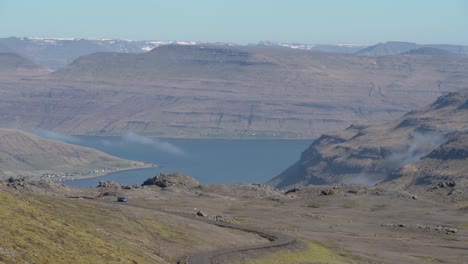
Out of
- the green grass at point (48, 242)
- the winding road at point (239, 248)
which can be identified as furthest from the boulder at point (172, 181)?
the green grass at point (48, 242)

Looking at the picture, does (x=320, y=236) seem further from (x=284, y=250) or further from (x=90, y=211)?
(x=90, y=211)

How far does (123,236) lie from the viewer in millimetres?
88688

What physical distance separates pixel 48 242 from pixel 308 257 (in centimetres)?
3739

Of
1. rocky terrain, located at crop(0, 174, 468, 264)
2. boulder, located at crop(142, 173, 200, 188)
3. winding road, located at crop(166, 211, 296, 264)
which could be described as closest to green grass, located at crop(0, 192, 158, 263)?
rocky terrain, located at crop(0, 174, 468, 264)

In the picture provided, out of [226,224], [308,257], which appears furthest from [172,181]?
[308,257]

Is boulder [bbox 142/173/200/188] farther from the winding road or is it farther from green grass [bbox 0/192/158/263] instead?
green grass [bbox 0/192/158/263]

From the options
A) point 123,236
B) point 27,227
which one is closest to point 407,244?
point 123,236

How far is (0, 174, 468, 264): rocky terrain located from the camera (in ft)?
235

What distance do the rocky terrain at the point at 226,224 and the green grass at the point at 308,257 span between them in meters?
0.16

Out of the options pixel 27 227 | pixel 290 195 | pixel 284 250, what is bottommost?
pixel 290 195

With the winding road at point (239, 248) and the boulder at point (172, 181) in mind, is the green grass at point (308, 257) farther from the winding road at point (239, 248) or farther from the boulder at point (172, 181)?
the boulder at point (172, 181)

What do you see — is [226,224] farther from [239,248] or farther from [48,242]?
[48,242]

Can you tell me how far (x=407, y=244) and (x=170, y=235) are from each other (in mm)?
34750

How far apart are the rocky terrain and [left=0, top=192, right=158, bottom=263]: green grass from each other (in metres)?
0.13
